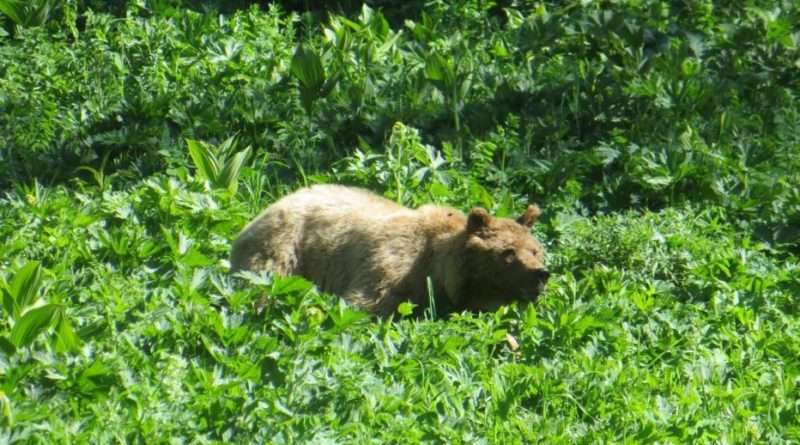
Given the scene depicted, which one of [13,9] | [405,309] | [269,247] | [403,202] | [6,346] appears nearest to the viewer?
[6,346]

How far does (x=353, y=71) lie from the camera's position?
35.7ft

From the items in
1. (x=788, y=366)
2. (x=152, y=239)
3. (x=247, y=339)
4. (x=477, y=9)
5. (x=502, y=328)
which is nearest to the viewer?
(x=247, y=339)

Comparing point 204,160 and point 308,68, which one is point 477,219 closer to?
point 204,160

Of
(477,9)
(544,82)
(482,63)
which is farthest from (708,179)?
(477,9)

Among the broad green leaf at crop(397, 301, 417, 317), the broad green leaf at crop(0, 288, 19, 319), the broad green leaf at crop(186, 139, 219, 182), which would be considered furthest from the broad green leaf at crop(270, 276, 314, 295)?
the broad green leaf at crop(186, 139, 219, 182)

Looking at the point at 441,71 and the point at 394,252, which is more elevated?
the point at 441,71

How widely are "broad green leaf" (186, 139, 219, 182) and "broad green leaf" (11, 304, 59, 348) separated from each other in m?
2.88

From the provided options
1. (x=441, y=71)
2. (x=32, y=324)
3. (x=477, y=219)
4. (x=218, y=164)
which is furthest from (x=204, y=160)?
(x=32, y=324)

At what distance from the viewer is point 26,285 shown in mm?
6934

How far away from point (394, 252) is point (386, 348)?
1.18 meters

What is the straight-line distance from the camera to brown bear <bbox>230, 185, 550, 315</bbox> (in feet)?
25.4

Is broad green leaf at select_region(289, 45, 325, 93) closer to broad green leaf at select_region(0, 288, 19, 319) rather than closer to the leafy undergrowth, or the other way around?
the leafy undergrowth

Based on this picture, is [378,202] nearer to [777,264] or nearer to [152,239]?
[152,239]

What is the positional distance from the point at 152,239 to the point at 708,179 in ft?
13.5
